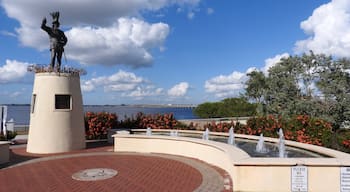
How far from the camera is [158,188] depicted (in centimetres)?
773

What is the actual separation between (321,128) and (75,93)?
39.6ft

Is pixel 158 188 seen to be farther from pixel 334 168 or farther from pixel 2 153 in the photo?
pixel 2 153

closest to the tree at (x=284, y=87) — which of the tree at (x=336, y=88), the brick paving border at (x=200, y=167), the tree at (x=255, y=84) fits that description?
the tree at (x=336, y=88)

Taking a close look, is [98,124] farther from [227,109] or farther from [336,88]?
[227,109]

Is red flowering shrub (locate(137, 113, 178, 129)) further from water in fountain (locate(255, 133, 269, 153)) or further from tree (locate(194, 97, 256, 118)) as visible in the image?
tree (locate(194, 97, 256, 118))

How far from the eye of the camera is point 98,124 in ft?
60.0

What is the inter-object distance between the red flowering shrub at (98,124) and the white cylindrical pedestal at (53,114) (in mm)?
3279

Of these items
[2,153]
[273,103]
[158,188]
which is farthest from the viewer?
[273,103]

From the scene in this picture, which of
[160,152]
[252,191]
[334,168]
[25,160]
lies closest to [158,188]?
[252,191]

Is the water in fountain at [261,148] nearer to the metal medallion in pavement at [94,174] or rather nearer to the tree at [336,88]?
the metal medallion in pavement at [94,174]

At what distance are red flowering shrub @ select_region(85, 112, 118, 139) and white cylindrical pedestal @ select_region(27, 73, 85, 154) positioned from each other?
3279mm

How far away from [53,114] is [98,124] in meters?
4.20

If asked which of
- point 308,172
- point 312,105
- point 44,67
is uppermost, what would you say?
point 44,67

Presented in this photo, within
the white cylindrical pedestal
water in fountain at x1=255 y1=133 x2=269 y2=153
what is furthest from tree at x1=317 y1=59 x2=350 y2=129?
the white cylindrical pedestal
